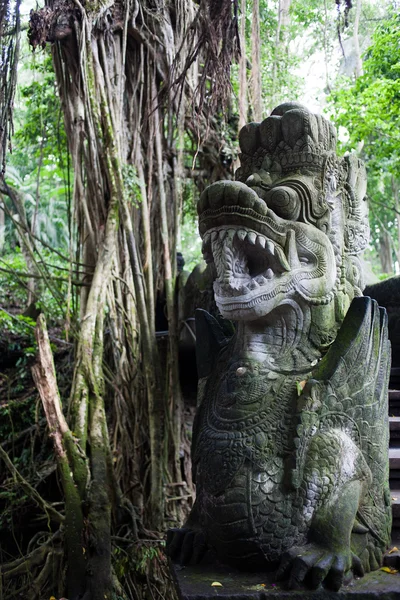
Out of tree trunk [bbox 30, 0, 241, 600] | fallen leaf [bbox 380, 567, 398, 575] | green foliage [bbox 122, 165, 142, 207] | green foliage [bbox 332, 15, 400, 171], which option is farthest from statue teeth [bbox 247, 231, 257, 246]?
green foliage [bbox 332, 15, 400, 171]

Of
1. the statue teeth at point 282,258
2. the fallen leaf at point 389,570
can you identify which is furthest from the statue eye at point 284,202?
the fallen leaf at point 389,570

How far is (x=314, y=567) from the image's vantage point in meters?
Result: 1.99

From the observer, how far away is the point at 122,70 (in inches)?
196

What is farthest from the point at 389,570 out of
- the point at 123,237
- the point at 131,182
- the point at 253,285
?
the point at 131,182

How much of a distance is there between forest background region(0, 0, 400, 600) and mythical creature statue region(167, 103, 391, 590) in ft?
2.72

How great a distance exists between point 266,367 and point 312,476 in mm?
423

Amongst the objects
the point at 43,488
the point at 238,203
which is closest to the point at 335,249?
the point at 238,203

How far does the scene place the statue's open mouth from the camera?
2307 millimetres

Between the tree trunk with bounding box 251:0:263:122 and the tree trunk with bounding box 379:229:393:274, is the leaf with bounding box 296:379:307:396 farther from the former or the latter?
the tree trunk with bounding box 379:229:393:274

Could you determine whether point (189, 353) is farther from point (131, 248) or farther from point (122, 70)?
point (122, 70)

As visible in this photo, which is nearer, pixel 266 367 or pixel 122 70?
pixel 266 367

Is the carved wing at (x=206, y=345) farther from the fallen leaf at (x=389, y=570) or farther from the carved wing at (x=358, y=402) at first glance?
the fallen leaf at (x=389, y=570)

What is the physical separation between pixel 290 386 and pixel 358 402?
0.26 m

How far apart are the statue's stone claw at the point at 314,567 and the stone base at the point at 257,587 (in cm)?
3
